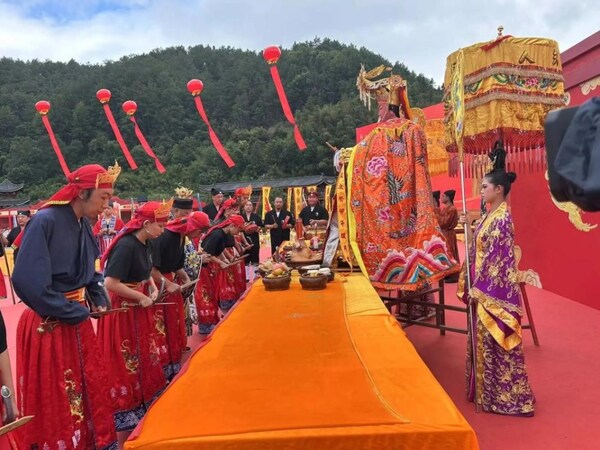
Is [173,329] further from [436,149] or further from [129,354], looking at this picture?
[436,149]

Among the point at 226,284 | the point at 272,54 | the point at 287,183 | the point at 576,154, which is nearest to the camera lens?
the point at 576,154

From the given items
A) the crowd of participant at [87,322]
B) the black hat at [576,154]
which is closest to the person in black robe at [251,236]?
the crowd of participant at [87,322]

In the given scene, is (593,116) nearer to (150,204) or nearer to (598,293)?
(150,204)

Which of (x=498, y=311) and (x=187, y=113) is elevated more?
(x=187, y=113)

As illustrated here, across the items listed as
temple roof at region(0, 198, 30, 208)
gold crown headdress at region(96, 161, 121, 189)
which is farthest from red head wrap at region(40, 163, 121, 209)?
temple roof at region(0, 198, 30, 208)

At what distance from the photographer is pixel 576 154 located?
2.76 feet

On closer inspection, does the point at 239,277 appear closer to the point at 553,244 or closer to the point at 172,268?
the point at 172,268

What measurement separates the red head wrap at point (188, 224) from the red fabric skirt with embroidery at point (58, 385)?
4.35 feet

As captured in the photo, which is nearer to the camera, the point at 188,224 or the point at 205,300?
the point at 188,224

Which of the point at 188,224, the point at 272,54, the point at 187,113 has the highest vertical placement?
the point at 187,113

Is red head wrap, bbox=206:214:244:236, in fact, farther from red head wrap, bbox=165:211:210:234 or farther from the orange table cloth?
the orange table cloth

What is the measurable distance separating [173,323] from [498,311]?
2245 millimetres

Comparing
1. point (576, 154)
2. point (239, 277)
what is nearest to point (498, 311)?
point (576, 154)

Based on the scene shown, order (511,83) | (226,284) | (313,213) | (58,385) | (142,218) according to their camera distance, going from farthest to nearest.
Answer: (313,213) → (226,284) → (511,83) → (142,218) → (58,385)
